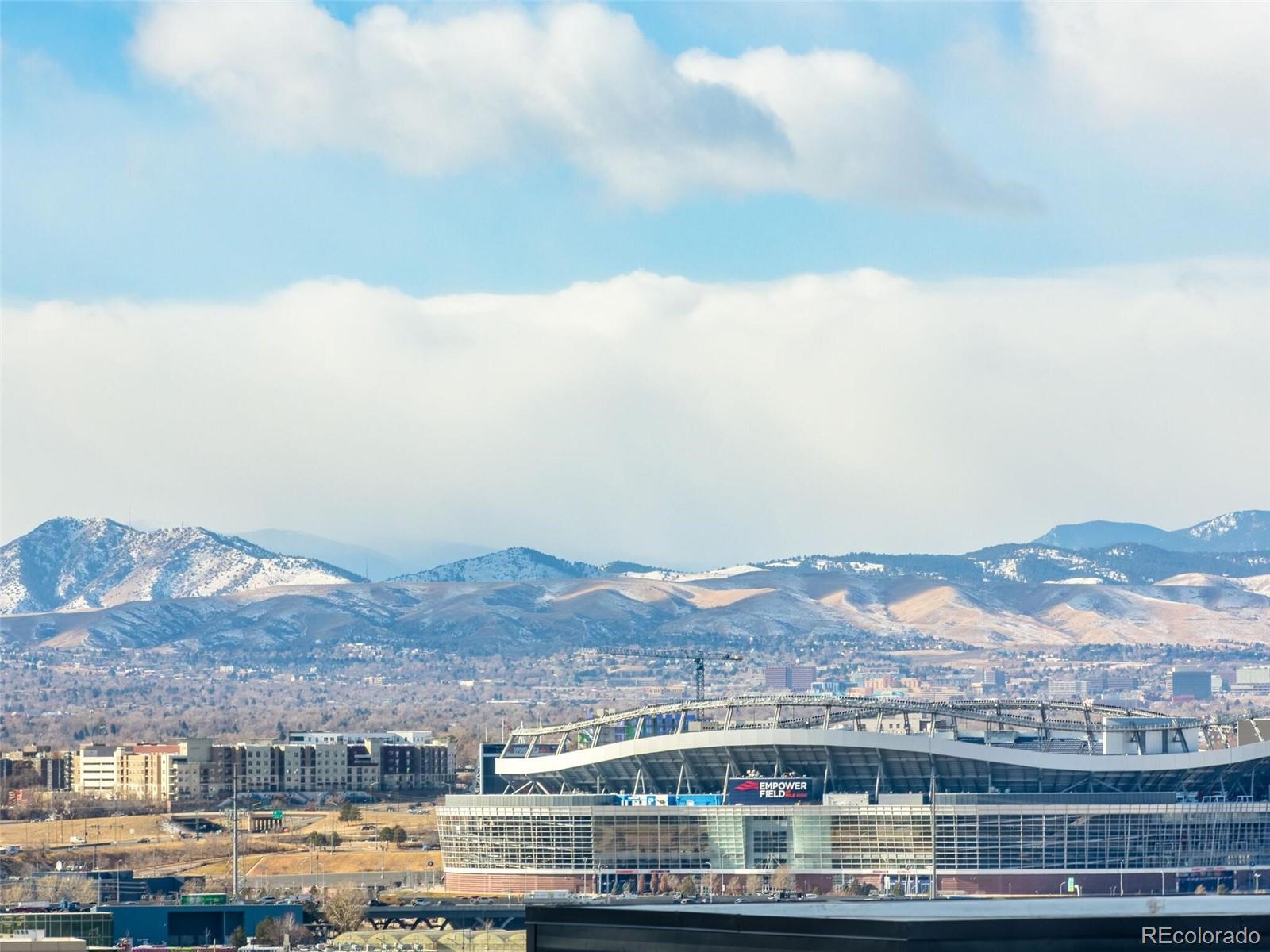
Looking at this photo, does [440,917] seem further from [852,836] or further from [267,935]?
[852,836]

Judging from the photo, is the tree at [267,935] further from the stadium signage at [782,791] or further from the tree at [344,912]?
the stadium signage at [782,791]

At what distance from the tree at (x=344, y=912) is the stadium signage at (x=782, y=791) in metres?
32.4

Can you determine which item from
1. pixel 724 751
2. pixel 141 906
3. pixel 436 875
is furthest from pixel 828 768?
pixel 141 906

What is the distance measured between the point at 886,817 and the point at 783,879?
27.1ft

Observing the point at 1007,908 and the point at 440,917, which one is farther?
the point at 440,917

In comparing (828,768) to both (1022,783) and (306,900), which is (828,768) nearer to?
(1022,783)

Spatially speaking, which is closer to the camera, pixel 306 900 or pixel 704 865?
pixel 306 900

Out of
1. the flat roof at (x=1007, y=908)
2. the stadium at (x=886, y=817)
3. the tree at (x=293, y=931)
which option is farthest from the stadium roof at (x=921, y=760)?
the flat roof at (x=1007, y=908)

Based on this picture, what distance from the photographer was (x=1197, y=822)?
178m

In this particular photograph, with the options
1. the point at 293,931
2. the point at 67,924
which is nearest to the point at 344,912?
the point at 293,931

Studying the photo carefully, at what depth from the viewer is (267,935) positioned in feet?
461

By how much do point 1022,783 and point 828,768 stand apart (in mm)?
12658

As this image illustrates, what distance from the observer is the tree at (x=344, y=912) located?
150m

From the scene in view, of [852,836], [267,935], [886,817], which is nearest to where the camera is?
[267,935]
